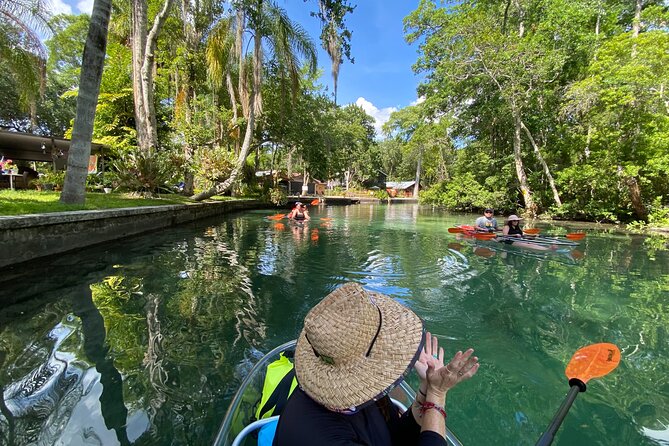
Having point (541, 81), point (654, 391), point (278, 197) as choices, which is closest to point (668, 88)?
point (541, 81)

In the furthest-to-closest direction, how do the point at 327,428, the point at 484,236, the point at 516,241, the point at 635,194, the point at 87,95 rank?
the point at 635,194 → the point at 484,236 → the point at 516,241 → the point at 87,95 → the point at 327,428

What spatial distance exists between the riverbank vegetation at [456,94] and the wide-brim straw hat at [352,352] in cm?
1025

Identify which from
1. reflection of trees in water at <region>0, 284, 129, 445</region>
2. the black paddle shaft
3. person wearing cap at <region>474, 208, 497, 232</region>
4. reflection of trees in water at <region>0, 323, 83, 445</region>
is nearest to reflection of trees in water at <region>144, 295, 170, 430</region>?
reflection of trees in water at <region>0, 284, 129, 445</region>

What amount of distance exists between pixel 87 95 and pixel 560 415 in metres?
11.7

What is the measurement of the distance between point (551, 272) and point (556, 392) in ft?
18.1

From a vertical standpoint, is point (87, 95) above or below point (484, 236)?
above

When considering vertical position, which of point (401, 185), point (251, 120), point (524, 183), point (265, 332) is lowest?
point (265, 332)

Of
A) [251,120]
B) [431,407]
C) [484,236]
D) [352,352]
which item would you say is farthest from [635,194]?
[352,352]

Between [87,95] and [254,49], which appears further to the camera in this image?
[254,49]

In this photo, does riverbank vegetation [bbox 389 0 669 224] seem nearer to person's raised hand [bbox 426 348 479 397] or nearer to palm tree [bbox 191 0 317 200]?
palm tree [bbox 191 0 317 200]

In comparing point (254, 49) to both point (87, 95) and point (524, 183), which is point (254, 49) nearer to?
point (87, 95)

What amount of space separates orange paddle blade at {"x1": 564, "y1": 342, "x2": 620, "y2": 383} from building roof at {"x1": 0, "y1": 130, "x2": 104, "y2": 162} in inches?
827

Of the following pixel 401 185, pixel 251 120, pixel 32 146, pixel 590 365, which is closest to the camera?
pixel 590 365

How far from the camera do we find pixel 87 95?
30.2 ft
